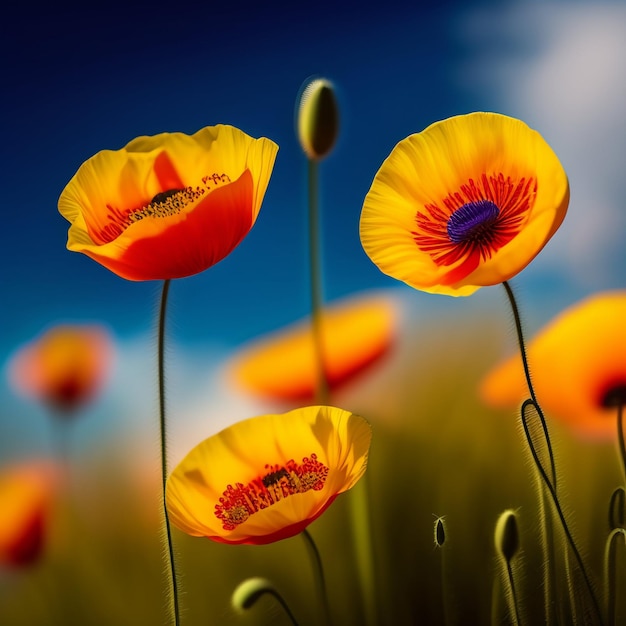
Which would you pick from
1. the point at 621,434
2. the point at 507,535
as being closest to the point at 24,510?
the point at 507,535

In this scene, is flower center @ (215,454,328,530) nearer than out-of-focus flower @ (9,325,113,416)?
Yes

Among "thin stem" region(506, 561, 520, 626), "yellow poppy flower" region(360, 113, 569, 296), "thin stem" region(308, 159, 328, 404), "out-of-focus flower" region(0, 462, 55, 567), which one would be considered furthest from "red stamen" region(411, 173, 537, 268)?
"out-of-focus flower" region(0, 462, 55, 567)

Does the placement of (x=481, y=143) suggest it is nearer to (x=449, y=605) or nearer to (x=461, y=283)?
(x=461, y=283)

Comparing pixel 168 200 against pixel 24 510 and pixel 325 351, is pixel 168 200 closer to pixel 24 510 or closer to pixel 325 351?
pixel 325 351

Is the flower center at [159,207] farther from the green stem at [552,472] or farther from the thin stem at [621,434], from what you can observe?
the thin stem at [621,434]

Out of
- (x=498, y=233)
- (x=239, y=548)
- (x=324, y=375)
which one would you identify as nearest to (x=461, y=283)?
(x=498, y=233)

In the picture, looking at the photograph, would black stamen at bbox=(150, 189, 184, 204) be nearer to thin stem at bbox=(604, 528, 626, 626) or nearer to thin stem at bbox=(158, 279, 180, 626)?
thin stem at bbox=(158, 279, 180, 626)

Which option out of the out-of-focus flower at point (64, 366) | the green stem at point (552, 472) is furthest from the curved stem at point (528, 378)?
the out-of-focus flower at point (64, 366)
